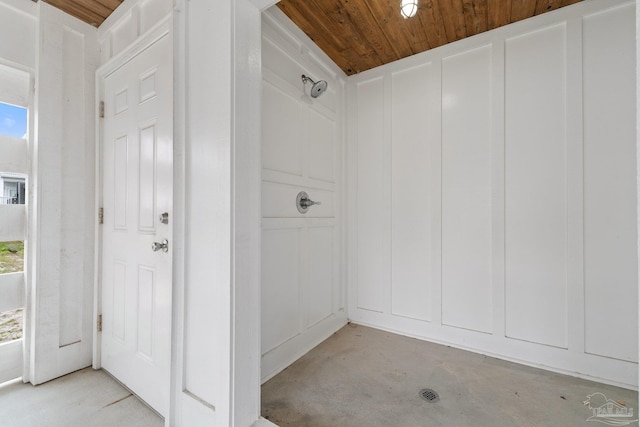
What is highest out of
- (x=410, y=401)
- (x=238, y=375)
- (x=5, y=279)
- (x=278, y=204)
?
(x=278, y=204)

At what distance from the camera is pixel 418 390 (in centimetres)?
170

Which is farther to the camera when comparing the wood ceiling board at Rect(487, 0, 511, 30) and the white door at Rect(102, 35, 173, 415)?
the wood ceiling board at Rect(487, 0, 511, 30)

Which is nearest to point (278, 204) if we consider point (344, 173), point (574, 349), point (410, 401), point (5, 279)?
point (344, 173)

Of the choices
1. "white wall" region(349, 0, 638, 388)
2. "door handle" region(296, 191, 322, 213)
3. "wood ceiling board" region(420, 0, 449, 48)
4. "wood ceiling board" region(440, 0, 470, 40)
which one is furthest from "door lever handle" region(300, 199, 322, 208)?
"wood ceiling board" region(440, 0, 470, 40)

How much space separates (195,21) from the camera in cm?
140

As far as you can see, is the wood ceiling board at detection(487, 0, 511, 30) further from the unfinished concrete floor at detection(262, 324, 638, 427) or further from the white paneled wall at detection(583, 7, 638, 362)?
the unfinished concrete floor at detection(262, 324, 638, 427)

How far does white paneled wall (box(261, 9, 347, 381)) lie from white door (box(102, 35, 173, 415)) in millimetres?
590

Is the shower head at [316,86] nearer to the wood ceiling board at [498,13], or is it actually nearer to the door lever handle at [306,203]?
the door lever handle at [306,203]

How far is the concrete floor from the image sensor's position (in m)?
1.45

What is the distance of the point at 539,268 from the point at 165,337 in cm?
255

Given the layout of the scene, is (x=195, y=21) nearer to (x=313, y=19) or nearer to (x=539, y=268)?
(x=313, y=19)

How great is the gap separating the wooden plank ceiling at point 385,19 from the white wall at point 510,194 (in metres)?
0.14

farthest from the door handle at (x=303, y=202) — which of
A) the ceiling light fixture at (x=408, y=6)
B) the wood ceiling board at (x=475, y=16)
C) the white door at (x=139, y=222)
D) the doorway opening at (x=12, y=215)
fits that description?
the doorway opening at (x=12, y=215)

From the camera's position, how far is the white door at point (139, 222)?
1.51 m
